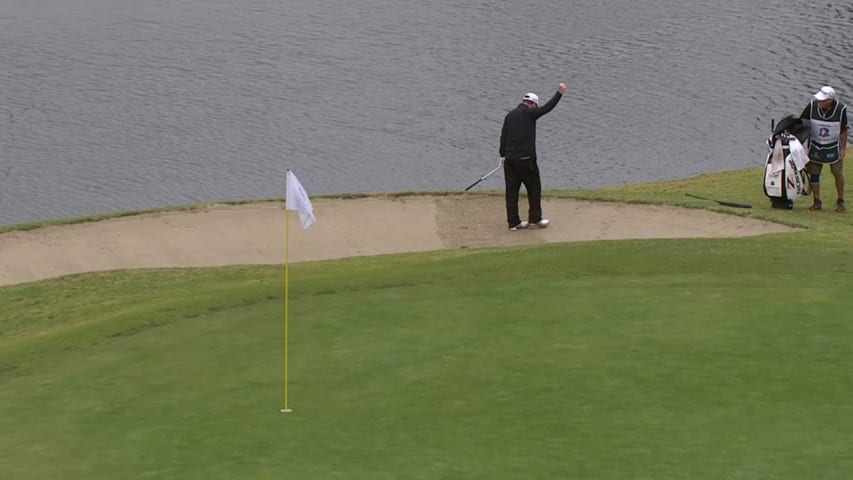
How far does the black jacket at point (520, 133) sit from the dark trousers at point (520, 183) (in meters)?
0.14

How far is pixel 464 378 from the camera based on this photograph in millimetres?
9617

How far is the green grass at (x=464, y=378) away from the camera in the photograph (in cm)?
813

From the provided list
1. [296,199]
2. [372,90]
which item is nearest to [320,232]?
[296,199]

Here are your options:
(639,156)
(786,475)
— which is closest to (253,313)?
(786,475)

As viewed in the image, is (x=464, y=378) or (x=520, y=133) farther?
(x=520, y=133)

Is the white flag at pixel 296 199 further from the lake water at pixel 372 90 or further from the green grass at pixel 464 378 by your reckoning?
the lake water at pixel 372 90

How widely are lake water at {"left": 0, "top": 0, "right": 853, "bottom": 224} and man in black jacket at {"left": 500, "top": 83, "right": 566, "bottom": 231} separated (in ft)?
41.0

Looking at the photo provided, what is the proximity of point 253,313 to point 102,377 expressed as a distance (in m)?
2.15

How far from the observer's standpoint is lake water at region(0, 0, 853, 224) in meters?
34.5

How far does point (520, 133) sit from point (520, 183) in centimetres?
92

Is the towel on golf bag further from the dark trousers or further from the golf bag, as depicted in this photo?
the dark trousers

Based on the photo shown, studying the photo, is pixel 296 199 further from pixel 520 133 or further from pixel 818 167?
pixel 818 167

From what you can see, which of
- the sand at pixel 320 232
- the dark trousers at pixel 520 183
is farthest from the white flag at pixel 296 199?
the dark trousers at pixel 520 183

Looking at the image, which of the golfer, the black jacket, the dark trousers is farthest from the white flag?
the golfer
